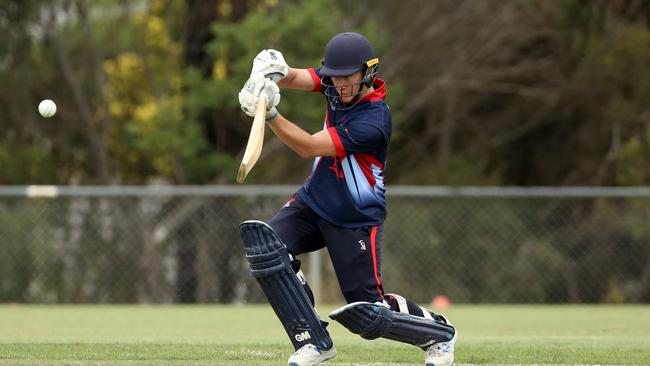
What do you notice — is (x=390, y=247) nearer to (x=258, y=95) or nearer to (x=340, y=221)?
(x=340, y=221)

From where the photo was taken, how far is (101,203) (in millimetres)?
14344

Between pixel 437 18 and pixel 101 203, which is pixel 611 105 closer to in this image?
pixel 437 18

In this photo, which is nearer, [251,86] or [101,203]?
[251,86]

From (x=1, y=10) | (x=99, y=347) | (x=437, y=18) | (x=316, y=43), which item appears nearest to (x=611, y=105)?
(x=437, y=18)

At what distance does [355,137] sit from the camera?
6066mm

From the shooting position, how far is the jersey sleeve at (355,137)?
6.05 meters

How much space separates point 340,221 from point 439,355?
884 millimetres

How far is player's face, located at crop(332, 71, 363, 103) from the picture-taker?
6168 millimetres

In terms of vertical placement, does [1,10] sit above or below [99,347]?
above

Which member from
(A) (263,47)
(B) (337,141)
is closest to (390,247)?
(A) (263,47)

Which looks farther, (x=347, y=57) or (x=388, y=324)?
(x=347, y=57)

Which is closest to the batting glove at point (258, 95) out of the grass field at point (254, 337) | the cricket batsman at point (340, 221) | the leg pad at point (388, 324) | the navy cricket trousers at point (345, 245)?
the cricket batsman at point (340, 221)

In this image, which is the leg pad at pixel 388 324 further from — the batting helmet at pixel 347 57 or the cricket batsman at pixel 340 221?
the batting helmet at pixel 347 57

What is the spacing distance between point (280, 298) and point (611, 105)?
1252 cm
